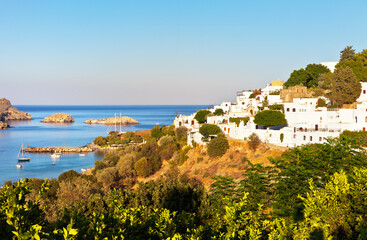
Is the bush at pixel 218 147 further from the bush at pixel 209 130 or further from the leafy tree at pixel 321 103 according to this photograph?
the leafy tree at pixel 321 103

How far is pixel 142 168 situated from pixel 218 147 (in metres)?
12.9

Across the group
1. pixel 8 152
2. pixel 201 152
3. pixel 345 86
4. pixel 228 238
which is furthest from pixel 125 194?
pixel 8 152

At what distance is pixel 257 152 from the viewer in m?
41.7

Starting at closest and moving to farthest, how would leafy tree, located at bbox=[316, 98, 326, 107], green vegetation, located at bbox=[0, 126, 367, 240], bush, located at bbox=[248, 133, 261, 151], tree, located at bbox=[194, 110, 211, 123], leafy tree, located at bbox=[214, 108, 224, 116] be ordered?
green vegetation, located at bbox=[0, 126, 367, 240], bush, located at bbox=[248, 133, 261, 151], leafy tree, located at bbox=[316, 98, 326, 107], tree, located at bbox=[194, 110, 211, 123], leafy tree, located at bbox=[214, 108, 224, 116]

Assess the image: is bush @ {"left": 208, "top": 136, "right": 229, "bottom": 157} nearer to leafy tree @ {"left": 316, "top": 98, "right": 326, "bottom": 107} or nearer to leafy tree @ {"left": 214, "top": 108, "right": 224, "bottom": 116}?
leafy tree @ {"left": 316, "top": 98, "right": 326, "bottom": 107}

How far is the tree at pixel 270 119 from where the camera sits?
43281 mm

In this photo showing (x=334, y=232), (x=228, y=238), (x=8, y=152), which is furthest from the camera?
(x=8, y=152)

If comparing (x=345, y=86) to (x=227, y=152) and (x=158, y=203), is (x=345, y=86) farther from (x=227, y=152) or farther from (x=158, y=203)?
(x=158, y=203)

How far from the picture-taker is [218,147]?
4597 cm

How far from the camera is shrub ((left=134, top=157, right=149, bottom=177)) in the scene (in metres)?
49.1

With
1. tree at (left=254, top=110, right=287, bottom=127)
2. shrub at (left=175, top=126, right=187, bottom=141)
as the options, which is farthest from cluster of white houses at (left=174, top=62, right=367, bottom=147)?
shrub at (left=175, top=126, right=187, bottom=141)

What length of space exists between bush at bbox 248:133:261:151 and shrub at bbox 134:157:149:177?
1704 cm

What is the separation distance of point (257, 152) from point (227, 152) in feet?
17.7

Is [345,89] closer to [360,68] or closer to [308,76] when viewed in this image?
[360,68]
